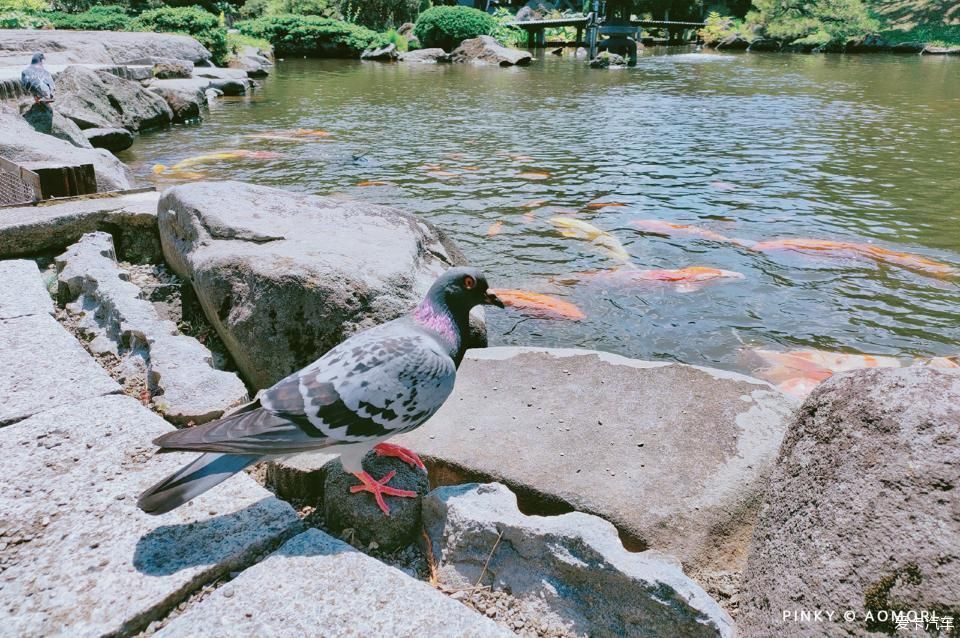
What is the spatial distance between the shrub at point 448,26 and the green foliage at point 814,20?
17.7m

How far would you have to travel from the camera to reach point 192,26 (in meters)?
28.1

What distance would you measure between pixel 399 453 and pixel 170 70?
22127mm

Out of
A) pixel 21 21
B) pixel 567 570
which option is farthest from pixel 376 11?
pixel 567 570

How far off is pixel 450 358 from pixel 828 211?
788cm

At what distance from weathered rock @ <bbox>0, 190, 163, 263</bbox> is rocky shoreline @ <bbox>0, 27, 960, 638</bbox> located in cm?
13

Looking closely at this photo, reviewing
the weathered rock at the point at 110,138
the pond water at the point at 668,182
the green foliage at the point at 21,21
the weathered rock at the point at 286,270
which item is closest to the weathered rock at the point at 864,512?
the weathered rock at the point at 286,270

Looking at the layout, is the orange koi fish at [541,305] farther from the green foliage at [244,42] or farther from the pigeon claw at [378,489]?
the green foliage at [244,42]

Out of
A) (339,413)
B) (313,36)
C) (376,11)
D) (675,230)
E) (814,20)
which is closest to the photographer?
(339,413)

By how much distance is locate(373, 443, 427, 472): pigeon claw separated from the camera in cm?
275

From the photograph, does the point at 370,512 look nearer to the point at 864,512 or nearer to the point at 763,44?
the point at 864,512

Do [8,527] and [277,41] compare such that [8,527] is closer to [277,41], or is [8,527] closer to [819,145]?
[819,145]

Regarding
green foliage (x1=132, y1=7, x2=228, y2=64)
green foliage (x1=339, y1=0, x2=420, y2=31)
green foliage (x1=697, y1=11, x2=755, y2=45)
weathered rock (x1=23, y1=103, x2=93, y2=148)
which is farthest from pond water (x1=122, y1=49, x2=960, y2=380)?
green foliage (x1=339, y1=0, x2=420, y2=31)

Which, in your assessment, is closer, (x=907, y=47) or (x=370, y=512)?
(x=370, y=512)

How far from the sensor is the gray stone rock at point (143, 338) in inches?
124
